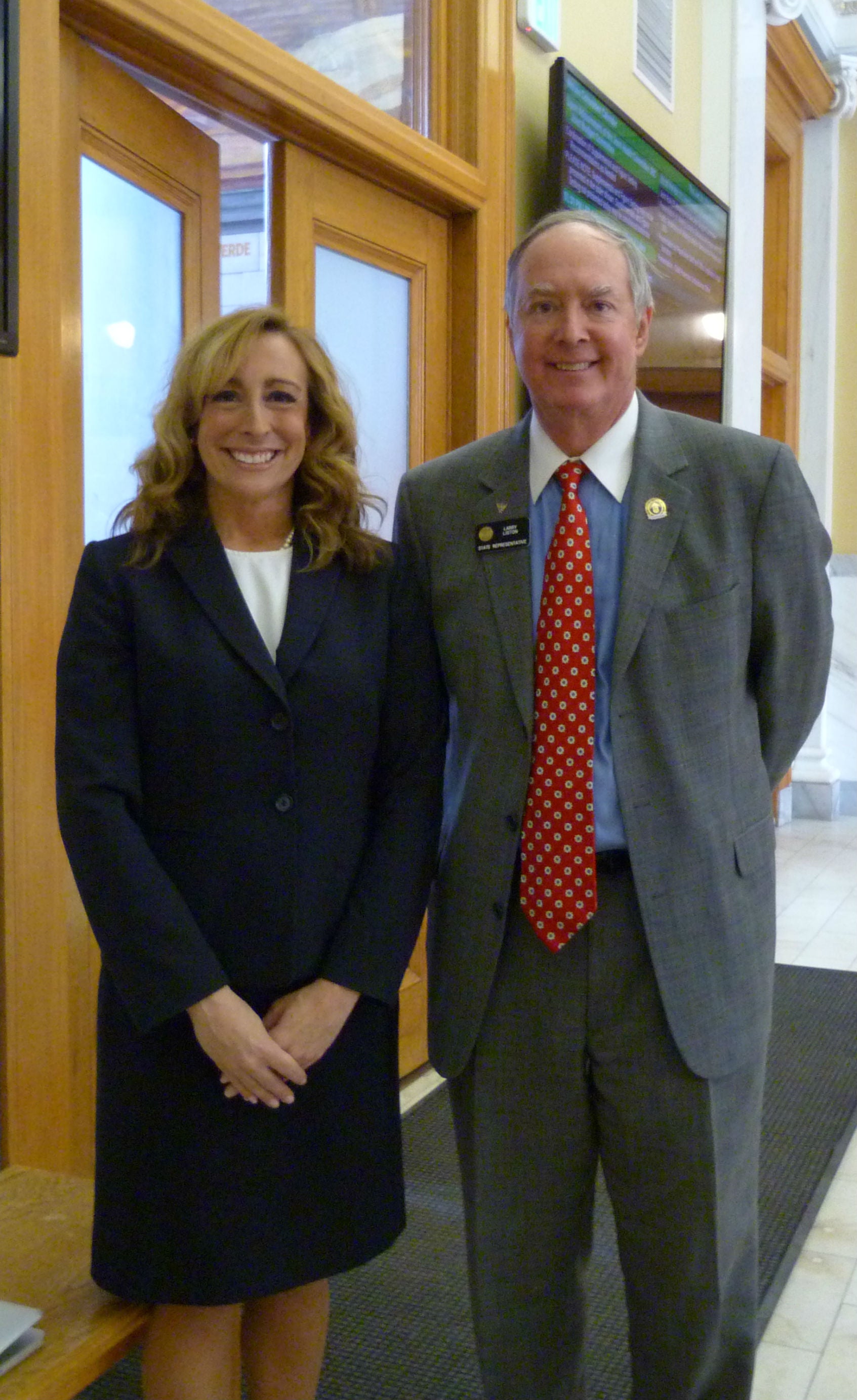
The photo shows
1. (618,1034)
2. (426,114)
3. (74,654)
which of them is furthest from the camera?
(426,114)

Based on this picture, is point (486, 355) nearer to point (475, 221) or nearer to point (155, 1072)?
point (475, 221)

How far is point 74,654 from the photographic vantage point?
4.94 ft

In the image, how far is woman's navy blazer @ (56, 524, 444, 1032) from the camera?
4.83ft

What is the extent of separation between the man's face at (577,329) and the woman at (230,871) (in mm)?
281

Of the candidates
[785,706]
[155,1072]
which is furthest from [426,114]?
[155,1072]

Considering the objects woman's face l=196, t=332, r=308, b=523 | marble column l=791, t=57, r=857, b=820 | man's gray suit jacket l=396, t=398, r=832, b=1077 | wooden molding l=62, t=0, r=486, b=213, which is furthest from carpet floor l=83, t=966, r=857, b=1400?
marble column l=791, t=57, r=857, b=820

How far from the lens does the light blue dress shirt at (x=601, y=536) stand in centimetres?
163

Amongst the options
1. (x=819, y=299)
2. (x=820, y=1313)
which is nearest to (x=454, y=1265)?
(x=820, y=1313)

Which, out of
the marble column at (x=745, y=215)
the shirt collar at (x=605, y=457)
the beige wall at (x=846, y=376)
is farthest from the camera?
the beige wall at (x=846, y=376)

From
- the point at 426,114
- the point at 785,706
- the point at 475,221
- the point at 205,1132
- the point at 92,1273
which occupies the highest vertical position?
the point at 426,114

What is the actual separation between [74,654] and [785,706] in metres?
0.92

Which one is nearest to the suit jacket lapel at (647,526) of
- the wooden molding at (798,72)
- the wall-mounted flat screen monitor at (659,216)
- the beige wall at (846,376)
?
the wall-mounted flat screen monitor at (659,216)

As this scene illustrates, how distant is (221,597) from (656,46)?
Result: 412 centimetres

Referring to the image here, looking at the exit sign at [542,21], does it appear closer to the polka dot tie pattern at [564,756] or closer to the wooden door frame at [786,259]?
the polka dot tie pattern at [564,756]
